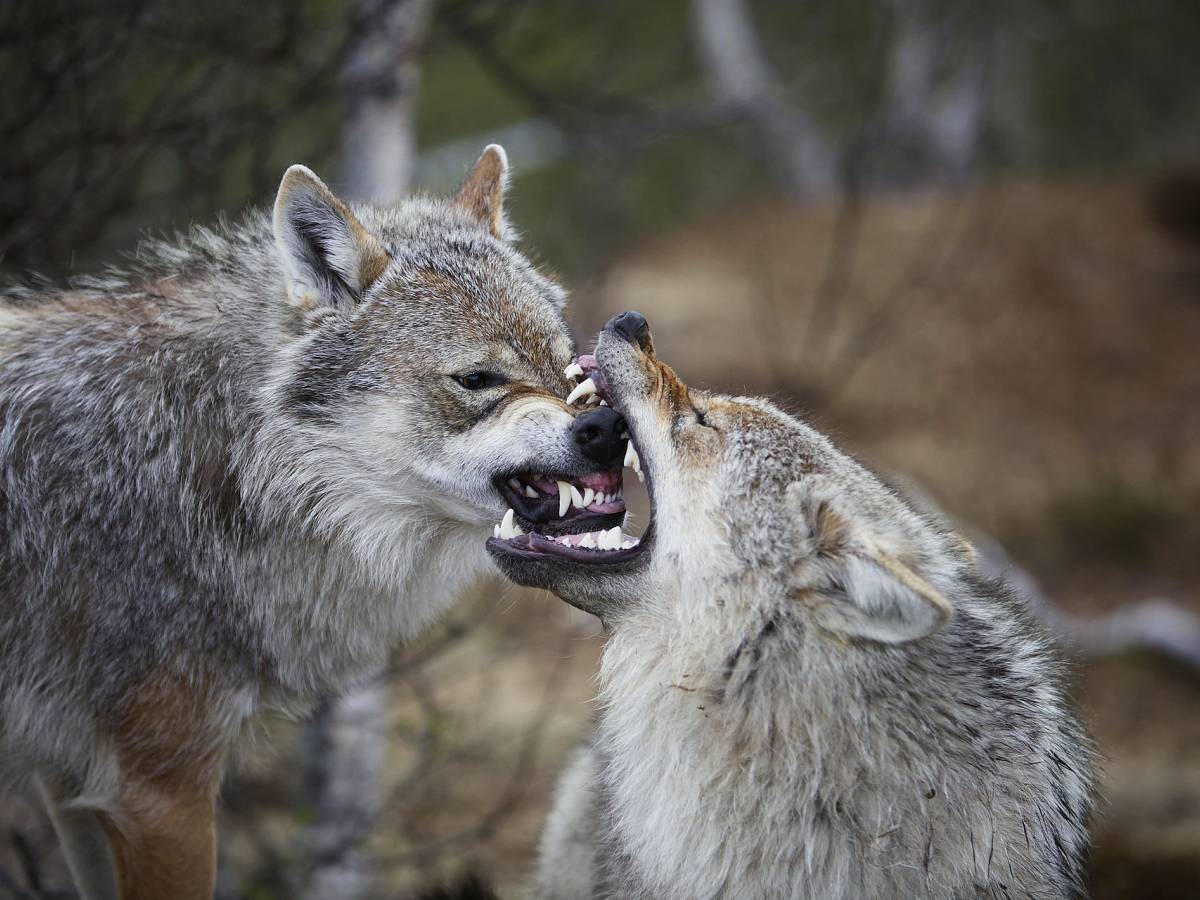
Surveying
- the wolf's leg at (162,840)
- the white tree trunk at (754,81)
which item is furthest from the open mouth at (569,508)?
the white tree trunk at (754,81)

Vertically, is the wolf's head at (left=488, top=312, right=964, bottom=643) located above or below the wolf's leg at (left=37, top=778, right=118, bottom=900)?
above

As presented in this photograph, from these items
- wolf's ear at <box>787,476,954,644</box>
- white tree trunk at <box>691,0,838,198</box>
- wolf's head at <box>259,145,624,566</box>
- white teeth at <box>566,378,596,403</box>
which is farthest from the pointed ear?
white tree trunk at <box>691,0,838,198</box>

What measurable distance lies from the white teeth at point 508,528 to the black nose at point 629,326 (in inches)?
25.1

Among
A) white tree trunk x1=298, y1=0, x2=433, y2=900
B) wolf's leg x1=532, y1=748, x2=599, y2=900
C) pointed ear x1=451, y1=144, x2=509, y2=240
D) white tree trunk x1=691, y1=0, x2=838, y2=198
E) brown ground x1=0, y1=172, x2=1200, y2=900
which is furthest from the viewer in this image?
white tree trunk x1=691, y1=0, x2=838, y2=198

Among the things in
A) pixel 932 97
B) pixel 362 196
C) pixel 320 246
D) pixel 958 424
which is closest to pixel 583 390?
pixel 320 246

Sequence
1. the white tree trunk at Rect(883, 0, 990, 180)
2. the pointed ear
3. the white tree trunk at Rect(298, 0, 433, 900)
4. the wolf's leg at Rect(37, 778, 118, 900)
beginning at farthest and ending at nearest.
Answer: the white tree trunk at Rect(883, 0, 990, 180) → the white tree trunk at Rect(298, 0, 433, 900) → the pointed ear → the wolf's leg at Rect(37, 778, 118, 900)

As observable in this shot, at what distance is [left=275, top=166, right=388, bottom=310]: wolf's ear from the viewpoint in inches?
134

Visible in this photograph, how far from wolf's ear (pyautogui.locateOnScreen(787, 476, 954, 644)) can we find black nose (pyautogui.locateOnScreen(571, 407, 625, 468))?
583 millimetres

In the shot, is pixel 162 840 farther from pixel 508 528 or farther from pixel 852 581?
pixel 852 581

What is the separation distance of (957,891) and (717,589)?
3.26 ft

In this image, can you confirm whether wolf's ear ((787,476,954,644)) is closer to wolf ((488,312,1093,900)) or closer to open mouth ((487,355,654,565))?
wolf ((488,312,1093,900))

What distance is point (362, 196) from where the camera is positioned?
586cm

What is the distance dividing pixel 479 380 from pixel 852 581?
4.46ft

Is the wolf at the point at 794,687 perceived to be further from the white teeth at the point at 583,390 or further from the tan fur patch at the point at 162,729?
the tan fur patch at the point at 162,729
